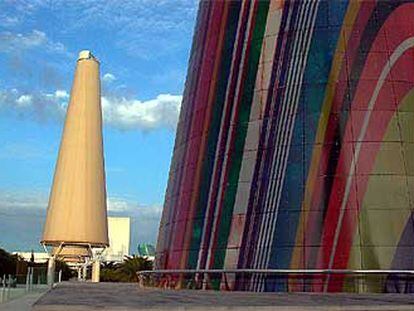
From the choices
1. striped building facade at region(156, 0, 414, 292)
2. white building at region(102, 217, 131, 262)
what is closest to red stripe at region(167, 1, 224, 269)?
striped building facade at region(156, 0, 414, 292)

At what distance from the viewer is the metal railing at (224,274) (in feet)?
54.4

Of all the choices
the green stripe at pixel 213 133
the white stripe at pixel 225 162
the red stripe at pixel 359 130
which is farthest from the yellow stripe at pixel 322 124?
the green stripe at pixel 213 133

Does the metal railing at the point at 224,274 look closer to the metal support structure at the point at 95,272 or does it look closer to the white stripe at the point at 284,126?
the white stripe at the point at 284,126

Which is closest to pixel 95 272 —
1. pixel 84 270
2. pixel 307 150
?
pixel 84 270

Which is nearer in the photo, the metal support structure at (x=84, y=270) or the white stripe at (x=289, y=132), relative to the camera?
the white stripe at (x=289, y=132)

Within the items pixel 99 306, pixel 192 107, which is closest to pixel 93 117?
pixel 192 107

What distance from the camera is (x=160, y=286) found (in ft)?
69.1

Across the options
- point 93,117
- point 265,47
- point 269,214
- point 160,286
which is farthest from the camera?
point 93,117

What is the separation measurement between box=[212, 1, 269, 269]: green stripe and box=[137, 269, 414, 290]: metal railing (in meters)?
0.44

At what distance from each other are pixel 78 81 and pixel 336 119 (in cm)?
3497

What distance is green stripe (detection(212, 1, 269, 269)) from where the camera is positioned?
18.8 meters

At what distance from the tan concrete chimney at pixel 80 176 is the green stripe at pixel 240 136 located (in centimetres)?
3119

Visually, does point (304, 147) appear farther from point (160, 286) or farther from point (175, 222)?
point (160, 286)

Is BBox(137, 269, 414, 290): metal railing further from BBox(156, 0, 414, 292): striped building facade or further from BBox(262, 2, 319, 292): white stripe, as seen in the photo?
BBox(262, 2, 319, 292): white stripe
